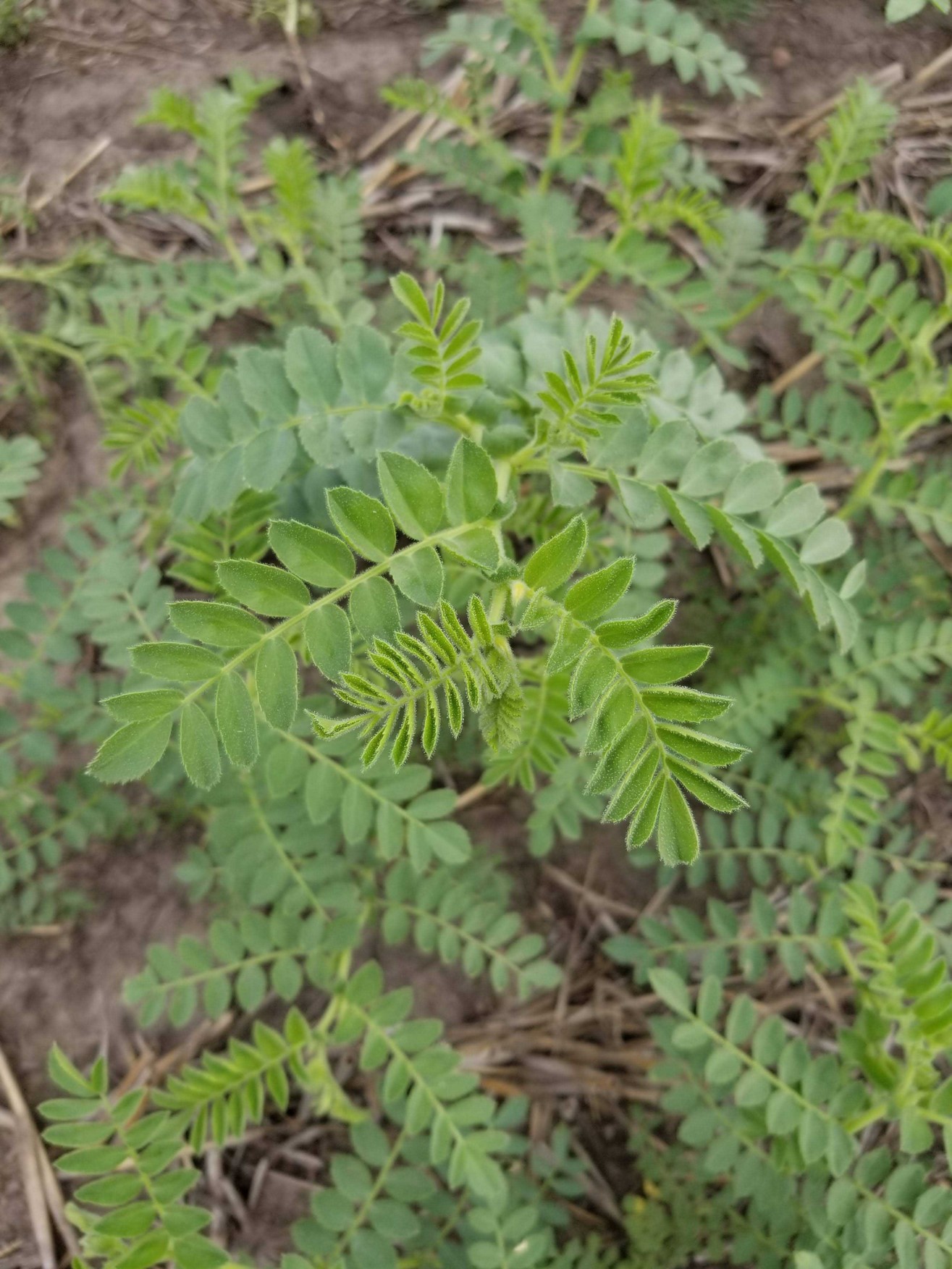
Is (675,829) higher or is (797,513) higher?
(797,513)

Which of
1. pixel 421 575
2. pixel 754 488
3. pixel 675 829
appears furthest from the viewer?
pixel 754 488

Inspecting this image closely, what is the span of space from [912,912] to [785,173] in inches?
82.4

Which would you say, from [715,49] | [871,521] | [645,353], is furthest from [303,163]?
[871,521]

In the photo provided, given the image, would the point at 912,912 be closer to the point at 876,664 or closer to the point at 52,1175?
the point at 876,664

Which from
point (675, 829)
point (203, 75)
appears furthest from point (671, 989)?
point (203, 75)

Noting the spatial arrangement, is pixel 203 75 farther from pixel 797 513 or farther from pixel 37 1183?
pixel 37 1183

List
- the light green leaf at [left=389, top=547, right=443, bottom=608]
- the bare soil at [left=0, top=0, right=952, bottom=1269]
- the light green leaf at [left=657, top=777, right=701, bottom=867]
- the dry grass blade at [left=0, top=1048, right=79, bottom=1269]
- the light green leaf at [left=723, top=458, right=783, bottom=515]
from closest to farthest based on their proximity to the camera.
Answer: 1. the light green leaf at [left=657, top=777, right=701, bottom=867]
2. the light green leaf at [left=389, top=547, right=443, bottom=608]
3. the light green leaf at [left=723, top=458, right=783, bottom=515]
4. the dry grass blade at [left=0, top=1048, right=79, bottom=1269]
5. the bare soil at [left=0, top=0, right=952, bottom=1269]

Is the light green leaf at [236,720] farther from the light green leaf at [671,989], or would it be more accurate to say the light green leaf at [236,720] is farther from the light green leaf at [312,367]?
the light green leaf at [671,989]

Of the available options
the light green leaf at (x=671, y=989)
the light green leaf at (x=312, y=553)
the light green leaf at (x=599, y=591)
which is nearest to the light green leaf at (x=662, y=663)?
the light green leaf at (x=599, y=591)

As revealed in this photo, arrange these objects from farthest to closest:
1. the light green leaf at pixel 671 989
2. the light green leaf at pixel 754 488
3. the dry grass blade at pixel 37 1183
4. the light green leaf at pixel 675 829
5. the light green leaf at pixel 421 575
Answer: the dry grass blade at pixel 37 1183
the light green leaf at pixel 671 989
the light green leaf at pixel 754 488
the light green leaf at pixel 421 575
the light green leaf at pixel 675 829

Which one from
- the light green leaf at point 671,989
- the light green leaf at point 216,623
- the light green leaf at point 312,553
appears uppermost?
the light green leaf at point 312,553

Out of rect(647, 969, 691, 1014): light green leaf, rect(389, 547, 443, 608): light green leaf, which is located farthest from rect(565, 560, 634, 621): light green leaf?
rect(647, 969, 691, 1014): light green leaf

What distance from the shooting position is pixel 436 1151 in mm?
1425

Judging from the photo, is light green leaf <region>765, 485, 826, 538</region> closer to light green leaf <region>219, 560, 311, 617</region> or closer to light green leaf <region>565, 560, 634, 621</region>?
light green leaf <region>565, 560, 634, 621</region>
